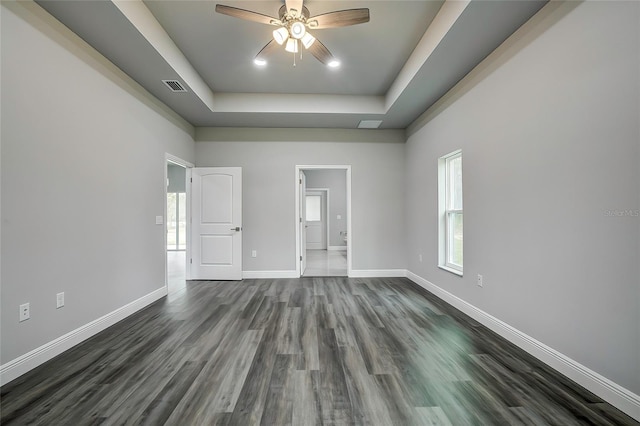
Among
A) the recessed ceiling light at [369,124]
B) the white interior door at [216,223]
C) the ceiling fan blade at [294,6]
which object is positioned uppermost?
the ceiling fan blade at [294,6]

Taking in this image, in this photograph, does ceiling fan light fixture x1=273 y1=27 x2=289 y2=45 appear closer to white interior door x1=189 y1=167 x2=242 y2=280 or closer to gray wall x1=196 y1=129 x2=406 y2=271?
gray wall x1=196 y1=129 x2=406 y2=271

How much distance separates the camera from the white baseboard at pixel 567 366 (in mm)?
1461

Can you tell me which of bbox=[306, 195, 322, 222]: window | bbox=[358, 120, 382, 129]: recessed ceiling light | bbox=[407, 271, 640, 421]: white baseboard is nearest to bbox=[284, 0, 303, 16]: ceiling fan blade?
bbox=[358, 120, 382, 129]: recessed ceiling light

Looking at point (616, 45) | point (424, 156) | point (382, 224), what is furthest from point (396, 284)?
point (616, 45)

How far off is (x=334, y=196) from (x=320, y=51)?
6.63 metres

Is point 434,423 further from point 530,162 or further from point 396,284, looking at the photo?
point 396,284

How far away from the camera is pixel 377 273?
4730 millimetres

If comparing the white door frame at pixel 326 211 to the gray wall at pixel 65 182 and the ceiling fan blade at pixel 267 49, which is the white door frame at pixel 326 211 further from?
the ceiling fan blade at pixel 267 49

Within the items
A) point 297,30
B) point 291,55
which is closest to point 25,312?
point 297,30

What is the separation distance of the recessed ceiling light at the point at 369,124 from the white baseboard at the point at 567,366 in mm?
2989

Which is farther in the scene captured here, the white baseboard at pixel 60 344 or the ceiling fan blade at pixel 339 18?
the ceiling fan blade at pixel 339 18

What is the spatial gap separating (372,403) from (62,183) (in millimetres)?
2862

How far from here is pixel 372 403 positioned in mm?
1552

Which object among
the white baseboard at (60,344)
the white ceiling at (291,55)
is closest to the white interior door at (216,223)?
the white ceiling at (291,55)
